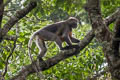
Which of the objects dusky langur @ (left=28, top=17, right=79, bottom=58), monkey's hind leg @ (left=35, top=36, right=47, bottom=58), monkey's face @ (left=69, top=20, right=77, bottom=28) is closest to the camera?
monkey's hind leg @ (left=35, top=36, right=47, bottom=58)

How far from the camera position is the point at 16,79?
15.4 ft

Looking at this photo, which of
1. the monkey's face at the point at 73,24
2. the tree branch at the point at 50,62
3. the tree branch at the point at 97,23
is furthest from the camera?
the monkey's face at the point at 73,24

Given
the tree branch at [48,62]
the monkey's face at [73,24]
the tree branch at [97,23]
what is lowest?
the tree branch at [48,62]

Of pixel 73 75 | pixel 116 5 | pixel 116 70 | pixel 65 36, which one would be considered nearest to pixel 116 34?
pixel 116 70

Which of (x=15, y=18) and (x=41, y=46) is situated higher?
(x=15, y=18)

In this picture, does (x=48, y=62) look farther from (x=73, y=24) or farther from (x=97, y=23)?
(x=73, y=24)

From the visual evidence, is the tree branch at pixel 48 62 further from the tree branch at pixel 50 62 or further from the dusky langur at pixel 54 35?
the dusky langur at pixel 54 35

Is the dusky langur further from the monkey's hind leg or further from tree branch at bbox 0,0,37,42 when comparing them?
tree branch at bbox 0,0,37,42

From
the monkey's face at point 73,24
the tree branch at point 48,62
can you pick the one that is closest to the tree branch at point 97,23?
the tree branch at point 48,62

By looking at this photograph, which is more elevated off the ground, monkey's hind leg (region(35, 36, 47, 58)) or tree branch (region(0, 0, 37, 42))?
tree branch (region(0, 0, 37, 42))

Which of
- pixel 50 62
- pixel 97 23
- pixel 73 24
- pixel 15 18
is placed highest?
pixel 15 18

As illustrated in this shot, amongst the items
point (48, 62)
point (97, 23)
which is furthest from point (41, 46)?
point (97, 23)

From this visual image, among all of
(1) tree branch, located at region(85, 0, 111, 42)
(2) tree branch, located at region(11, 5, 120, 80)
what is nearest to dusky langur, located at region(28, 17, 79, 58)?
(2) tree branch, located at region(11, 5, 120, 80)

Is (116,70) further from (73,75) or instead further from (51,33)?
(51,33)
